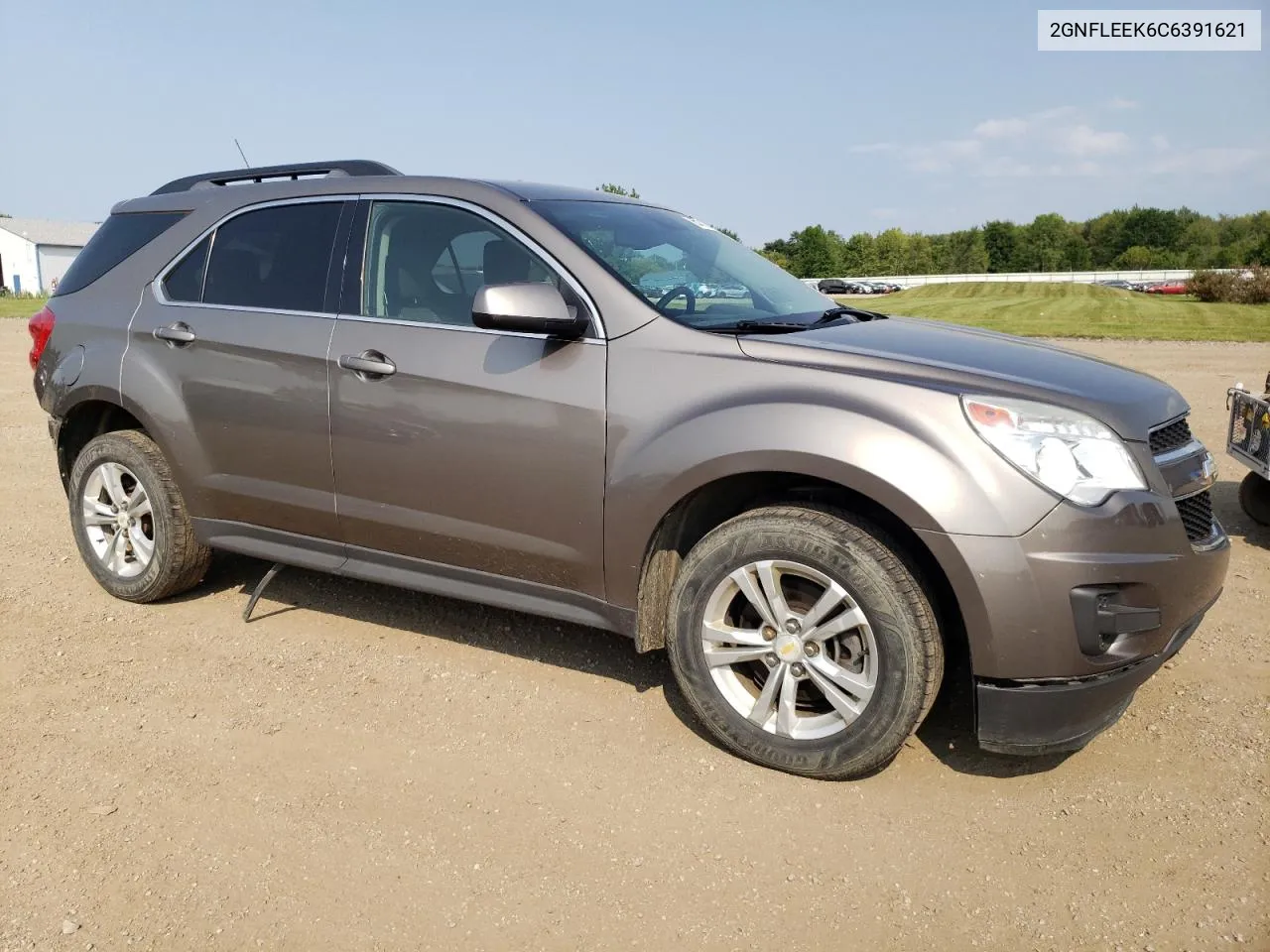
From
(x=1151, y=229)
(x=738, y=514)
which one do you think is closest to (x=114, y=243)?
(x=738, y=514)

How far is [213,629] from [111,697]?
0.72 meters

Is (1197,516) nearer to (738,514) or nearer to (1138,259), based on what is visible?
(738,514)

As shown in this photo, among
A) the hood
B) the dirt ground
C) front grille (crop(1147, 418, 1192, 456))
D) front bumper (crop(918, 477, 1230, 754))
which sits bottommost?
the dirt ground

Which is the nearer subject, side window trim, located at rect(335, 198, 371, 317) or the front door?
the front door

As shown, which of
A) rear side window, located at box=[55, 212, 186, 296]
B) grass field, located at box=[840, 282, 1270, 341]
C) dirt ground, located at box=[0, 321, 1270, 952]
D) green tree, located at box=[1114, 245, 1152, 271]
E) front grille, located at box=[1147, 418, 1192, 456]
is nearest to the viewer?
dirt ground, located at box=[0, 321, 1270, 952]

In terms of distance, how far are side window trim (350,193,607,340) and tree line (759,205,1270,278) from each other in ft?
282

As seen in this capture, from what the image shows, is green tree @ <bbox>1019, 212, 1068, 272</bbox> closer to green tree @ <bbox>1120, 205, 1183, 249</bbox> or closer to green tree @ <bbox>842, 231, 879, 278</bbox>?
green tree @ <bbox>1120, 205, 1183, 249</bbox>

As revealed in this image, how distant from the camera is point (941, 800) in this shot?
322 centimetres

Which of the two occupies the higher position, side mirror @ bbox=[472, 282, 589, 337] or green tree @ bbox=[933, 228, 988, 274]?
green tree @ bbox=[933, 228, 988, 274]

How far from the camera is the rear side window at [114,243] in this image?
4.76 metres

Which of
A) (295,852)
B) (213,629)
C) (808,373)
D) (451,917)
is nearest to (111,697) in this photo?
(213,629)

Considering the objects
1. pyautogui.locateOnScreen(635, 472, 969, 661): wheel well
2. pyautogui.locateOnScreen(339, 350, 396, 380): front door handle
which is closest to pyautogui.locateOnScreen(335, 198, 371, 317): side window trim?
pyautogui.locateOnScreen(339, 350, 396, 380): front door handle

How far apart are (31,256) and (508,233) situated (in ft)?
241

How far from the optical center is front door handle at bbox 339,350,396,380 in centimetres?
386
